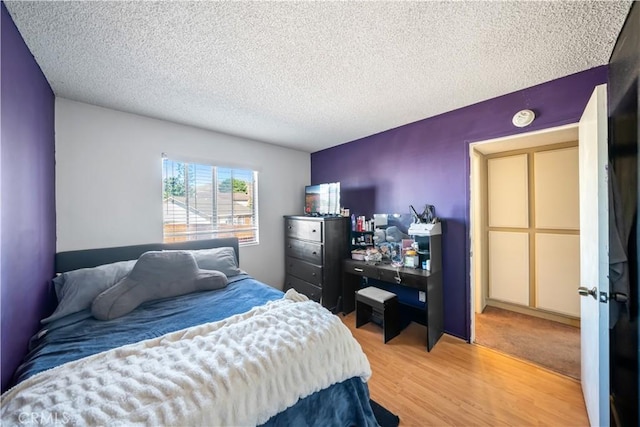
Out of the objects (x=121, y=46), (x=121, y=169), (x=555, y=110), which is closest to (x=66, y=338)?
(x=121, y=169)

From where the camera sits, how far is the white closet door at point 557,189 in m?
2.66

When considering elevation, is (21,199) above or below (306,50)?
below

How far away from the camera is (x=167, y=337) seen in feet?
4.23

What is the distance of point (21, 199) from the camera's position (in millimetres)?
1345

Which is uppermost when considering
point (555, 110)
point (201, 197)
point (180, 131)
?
point (180, 131)

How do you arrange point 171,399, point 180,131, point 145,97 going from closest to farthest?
point 171,399 → point 145,97 → point 180,131

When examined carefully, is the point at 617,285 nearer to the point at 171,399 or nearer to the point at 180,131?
the point at 171,399

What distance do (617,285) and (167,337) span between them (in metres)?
2.59

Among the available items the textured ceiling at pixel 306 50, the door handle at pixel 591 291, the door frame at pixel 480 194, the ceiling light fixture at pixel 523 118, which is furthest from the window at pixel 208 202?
the door handle at pixel 591 291

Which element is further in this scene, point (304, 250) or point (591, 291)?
point (304, 250)

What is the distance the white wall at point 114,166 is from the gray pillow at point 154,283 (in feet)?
2.46

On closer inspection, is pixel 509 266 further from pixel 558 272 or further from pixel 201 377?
pixel 201 377

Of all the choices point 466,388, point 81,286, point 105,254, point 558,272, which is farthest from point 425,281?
point 105,254

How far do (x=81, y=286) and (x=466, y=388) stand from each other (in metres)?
3.11
